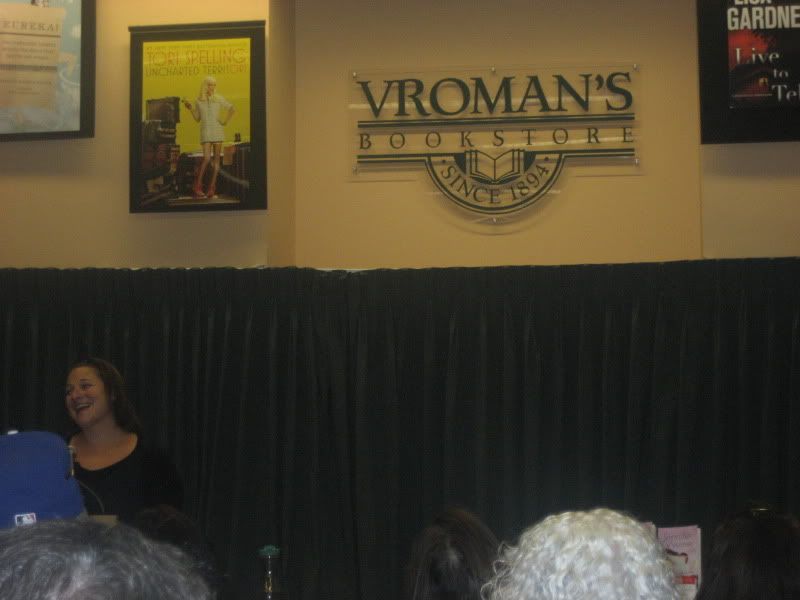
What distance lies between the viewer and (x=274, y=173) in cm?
547

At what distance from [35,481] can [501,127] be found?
15.1 ft

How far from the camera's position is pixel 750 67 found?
4.93 metres

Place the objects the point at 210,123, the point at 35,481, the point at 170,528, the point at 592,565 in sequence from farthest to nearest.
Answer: the point at 210,123
the point at 170,528
the point at 35,481
the point at 592,565

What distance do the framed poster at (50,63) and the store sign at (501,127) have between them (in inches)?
60.5

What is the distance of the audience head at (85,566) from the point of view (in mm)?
873

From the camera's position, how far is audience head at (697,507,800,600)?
2.07 m

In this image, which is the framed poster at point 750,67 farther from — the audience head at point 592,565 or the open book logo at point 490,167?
the audience head at point 592,565

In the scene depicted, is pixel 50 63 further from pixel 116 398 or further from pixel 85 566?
pixel 85 566

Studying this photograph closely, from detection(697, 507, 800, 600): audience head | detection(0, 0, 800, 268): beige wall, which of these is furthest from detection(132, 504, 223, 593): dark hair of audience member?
detection(0, 0, 800, 268): beige wall

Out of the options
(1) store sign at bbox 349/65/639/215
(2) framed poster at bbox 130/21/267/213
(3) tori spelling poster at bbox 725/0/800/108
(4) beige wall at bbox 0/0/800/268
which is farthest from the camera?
(1) store sign at bbox 349/65/639/215

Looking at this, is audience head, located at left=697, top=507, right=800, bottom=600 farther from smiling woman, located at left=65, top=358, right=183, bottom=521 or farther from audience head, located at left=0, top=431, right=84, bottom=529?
smiling woman, located at left=65, top=358, right=183, bottom=521

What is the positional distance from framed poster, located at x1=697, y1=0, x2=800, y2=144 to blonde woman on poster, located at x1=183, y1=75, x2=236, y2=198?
238 centimetres

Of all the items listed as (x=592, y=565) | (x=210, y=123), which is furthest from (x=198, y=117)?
(x=592, y=565)

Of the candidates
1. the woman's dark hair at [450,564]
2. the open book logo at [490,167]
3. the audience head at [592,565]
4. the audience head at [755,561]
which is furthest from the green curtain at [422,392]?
the audience head at [592,565]
